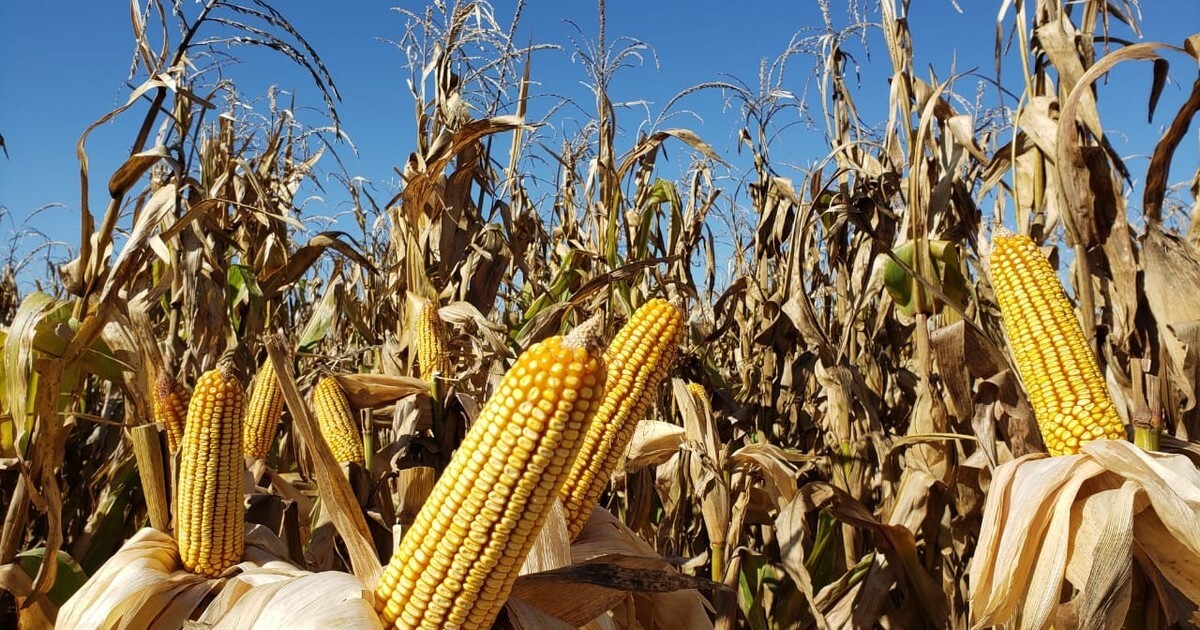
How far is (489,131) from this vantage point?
14.7 ft

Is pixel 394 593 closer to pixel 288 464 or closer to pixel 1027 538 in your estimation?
pixel 1027 538

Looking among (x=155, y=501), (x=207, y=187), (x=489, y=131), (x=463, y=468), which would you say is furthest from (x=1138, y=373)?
(x=207, y=187)

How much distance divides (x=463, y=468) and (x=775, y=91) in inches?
257

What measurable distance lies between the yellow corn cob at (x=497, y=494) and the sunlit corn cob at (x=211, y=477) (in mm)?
944

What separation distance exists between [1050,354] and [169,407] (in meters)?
3.53

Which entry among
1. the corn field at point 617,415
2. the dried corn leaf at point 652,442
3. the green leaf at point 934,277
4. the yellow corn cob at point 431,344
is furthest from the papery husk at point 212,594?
the green leaf at point 934,277

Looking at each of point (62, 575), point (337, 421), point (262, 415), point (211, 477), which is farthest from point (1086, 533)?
point (62, 575)

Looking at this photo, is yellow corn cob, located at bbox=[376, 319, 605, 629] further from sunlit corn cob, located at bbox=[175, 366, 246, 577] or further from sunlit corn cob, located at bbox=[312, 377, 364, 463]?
sunlit corn cob, located at bbox=[312, 377, 364, 463]

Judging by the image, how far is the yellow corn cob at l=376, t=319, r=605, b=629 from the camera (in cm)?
172

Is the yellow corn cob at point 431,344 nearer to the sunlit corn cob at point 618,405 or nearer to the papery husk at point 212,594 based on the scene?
the papery husk at point 212,594

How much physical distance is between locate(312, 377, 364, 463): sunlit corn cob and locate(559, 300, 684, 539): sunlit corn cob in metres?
1.82

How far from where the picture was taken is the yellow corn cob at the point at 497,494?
1.72 metres

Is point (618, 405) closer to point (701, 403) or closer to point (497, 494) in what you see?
point (497, 494)

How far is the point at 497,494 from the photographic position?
5.90ft
